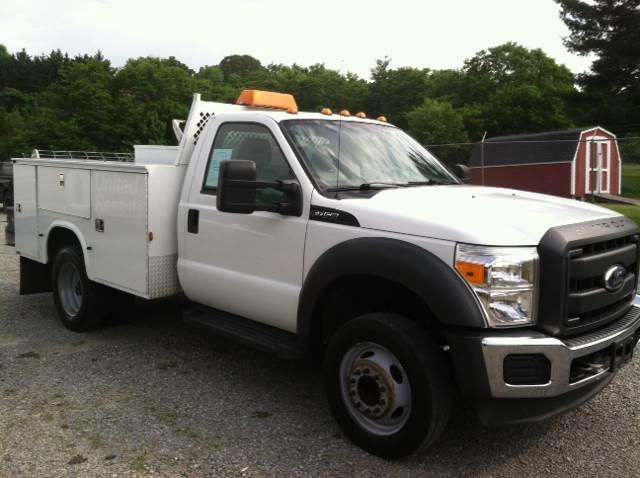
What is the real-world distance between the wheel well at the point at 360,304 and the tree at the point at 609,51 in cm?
2830

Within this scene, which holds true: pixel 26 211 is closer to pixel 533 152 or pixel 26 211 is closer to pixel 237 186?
pixel 237 186

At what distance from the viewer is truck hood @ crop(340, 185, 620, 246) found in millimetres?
3211

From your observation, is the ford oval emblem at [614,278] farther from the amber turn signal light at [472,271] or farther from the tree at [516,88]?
the tree at [516,88]

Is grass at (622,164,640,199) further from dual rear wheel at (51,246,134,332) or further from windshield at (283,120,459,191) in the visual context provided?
dual rear wheel at (51,246,134,332)

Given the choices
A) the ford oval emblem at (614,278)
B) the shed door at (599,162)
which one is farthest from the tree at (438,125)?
the ford oval emblem at (614,278)

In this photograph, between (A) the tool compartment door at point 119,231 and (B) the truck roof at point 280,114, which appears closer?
(B) the truck roof at point 280,114

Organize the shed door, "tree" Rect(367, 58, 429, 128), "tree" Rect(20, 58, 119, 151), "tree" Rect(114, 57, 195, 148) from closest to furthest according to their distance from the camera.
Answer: the shed door
"tree" Rect(20, 58, 119, 151)
"tree" Rect(114, 57, 195, 148)
"tree" Rect(367, 58, 429, 128)

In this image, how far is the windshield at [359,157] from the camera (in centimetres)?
416

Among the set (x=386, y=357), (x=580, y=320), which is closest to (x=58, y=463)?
(x=386, y=357)

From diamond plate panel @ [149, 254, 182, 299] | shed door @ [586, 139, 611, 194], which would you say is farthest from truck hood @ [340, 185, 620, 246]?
shed door @ [586, 139, 611, 194]

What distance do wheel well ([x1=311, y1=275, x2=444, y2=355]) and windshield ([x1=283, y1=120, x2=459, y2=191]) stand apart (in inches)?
26.0

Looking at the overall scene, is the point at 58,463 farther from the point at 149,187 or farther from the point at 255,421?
the point at 149,187

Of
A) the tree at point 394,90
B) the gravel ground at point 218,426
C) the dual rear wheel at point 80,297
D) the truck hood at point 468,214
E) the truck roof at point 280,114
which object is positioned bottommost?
the gravel ground at point 218,426

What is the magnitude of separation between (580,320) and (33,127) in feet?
113
